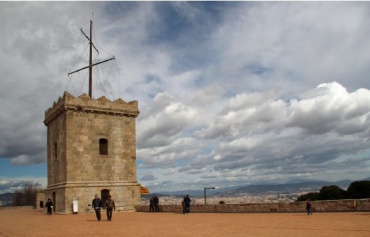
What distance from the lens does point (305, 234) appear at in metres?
10.0

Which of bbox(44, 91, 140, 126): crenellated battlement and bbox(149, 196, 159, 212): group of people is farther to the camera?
bbox(44, 91, 140, 126): crenellated battlement

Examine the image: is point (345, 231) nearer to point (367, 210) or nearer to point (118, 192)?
point (367, 210)

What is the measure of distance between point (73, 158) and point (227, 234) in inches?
726

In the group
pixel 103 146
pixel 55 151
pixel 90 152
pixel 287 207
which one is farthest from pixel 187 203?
pixel 55 151

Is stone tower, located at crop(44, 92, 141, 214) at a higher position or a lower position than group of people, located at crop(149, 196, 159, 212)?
higher

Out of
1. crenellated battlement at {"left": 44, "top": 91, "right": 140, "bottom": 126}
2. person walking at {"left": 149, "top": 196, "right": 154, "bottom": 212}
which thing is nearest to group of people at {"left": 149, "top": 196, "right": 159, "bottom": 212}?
person walking at {"left": 149, "top": 196, "right": 154, "bottom": 212}

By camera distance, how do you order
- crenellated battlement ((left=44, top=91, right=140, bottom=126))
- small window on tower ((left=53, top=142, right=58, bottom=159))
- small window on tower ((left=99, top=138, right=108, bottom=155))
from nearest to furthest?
crenellated battlement ((left=44, top=91, right=140, bottom=126)) → small window on tower ((left=99, top=138, right=108, bottom=155)) → small window on tower ((left=53, top=142, right=58, bottom=159))

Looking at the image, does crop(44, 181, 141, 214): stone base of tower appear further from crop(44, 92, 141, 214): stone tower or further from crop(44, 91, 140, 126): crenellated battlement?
crop(44, 91, 140, 126): crenellated battlement

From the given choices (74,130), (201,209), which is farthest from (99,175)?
(201,209)

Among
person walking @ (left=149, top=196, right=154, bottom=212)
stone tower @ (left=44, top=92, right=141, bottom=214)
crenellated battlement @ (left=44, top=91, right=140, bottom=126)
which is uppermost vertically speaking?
crenellated battlement @ (left=44, top=91, right=140, bottom=126)

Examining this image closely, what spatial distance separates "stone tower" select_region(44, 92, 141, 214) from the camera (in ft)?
87.7

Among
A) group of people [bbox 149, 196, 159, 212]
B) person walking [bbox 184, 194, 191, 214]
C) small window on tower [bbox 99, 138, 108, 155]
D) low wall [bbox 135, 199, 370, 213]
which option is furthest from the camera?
small window on tower [bbox 99, 138, 108, 155]

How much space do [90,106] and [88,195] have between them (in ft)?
21.2

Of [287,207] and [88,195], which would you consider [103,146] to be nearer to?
[88,195]
